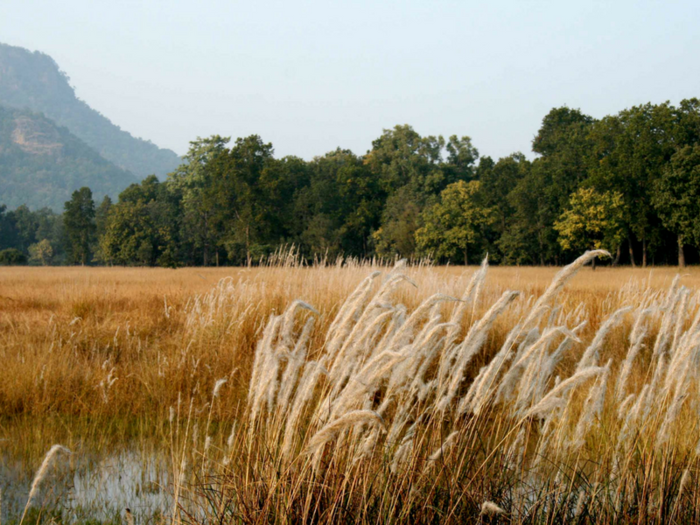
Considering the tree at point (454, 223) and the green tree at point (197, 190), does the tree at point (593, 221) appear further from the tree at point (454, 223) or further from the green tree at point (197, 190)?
the green tree at point (197, 190)

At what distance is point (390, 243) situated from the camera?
45.6 meters

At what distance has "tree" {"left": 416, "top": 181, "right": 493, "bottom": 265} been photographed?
4150cm

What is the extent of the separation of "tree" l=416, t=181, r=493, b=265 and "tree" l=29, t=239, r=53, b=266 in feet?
162

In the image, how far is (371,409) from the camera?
2.07 meters

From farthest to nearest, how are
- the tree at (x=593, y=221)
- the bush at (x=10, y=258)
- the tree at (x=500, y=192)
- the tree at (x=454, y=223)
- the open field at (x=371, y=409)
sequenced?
1. the tree at (x=500, y=192)
2. the bush at (x=10, y=258)
3. the tree at (x=454, y=223)
4. the tree at (x=593, y=221)
5. the open field at (x=371, y=409)

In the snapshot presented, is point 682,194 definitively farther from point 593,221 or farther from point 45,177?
point 45,177

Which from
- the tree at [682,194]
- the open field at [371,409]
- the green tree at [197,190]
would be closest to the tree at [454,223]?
the tree at [682,194]

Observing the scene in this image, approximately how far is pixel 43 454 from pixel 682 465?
389cm

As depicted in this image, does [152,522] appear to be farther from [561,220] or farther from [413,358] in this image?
[561,220]

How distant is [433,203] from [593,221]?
16.2m

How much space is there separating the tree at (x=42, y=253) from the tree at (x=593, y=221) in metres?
61.3

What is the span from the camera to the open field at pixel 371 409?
1.82 m

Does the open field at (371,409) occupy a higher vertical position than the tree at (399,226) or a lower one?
lower

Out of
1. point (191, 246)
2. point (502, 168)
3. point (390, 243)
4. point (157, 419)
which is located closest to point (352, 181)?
point (390, 243)
